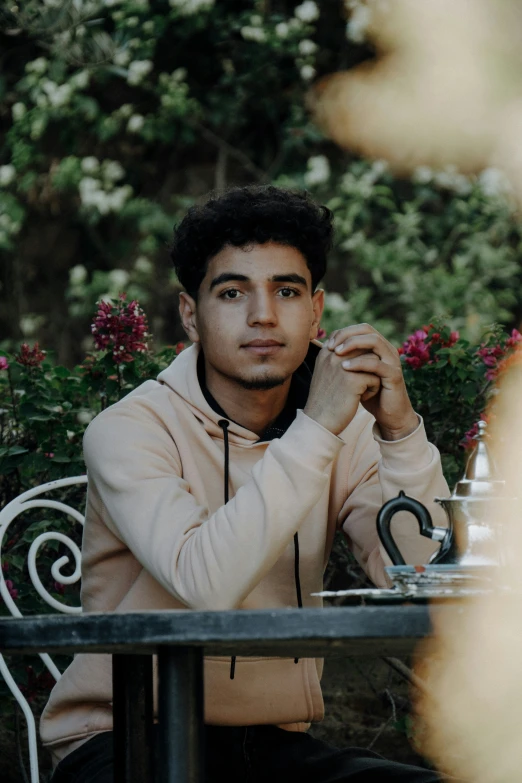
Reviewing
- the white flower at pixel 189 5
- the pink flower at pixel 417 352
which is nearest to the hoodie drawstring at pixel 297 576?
the pink flower at pixel 417 352

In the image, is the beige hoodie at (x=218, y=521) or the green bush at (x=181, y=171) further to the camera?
the green bush at (x=181, y=171)

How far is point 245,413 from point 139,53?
4.16 metres

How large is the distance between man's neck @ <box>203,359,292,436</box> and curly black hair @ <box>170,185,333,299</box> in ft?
0.67

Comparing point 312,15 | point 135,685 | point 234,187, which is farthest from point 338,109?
point 135,685

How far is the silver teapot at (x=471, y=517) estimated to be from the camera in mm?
1376

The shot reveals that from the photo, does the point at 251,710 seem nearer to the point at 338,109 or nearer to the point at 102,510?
the point at 102,510

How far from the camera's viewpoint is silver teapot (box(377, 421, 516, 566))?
1376 mm

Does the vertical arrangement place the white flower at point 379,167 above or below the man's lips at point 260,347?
above

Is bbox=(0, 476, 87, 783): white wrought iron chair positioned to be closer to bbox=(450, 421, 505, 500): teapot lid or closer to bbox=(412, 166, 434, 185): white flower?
bbox=(450, 421, 505, 500): teapot lid

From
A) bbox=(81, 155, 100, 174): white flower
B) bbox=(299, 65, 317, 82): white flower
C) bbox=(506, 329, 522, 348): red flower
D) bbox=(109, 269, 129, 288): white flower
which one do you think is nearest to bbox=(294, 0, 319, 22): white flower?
bbox=(299, 65, 317, 82): white flower

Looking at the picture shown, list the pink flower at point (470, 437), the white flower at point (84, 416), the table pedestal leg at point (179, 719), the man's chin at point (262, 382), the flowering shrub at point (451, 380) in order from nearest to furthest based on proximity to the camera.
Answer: the table pedestal leg at point (179, 719), the man's chin at point (262, 382), the pink flower at point (470, 437), the flowering shrub at point (451, 380), the white flower at point (84, 416)

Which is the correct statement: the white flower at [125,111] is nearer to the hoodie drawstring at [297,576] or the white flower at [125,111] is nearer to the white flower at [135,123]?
the white flower at [135,123]

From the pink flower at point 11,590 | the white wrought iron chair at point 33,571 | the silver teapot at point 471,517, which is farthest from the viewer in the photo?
the pink flower at point 11,590

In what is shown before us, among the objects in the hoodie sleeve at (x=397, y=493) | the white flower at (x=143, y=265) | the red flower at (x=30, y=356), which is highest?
the white flower at (x=143, y=265)
